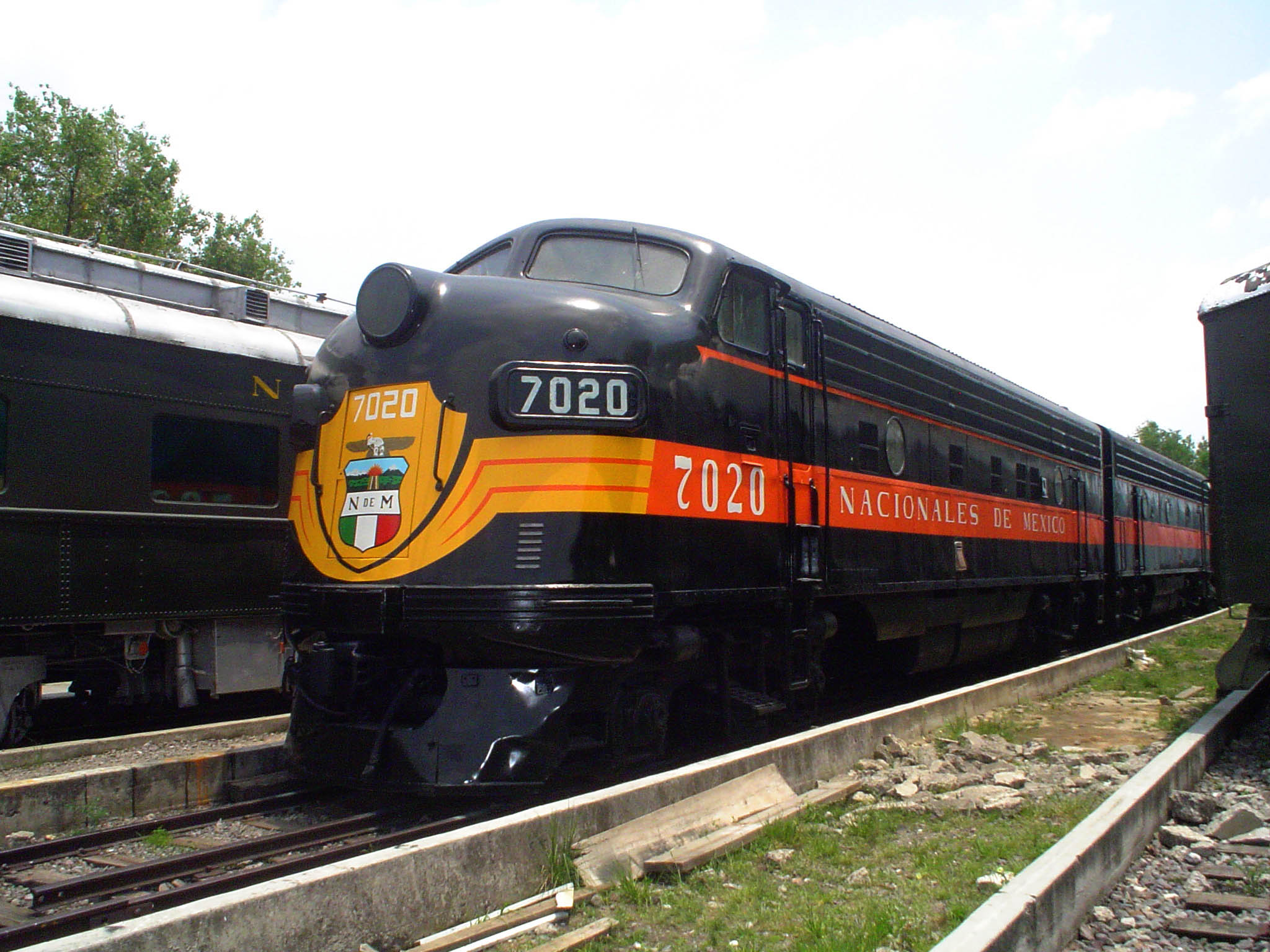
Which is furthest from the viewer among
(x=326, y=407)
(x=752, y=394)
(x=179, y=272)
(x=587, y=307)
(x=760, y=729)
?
(x=179, y=272)

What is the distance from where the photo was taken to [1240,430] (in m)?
8.20

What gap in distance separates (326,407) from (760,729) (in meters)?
3.93

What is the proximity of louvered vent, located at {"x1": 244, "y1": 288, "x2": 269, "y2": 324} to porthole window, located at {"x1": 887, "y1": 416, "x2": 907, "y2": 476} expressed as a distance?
19.0 ft

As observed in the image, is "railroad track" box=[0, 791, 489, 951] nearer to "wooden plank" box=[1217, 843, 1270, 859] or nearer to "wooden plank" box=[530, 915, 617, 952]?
"wooden plank" box=[530, 915, 617, 952]

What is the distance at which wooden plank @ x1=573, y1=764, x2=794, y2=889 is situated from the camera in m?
4.55

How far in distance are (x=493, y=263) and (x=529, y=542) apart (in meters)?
2.73

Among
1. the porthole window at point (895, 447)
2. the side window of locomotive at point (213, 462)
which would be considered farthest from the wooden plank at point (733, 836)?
the side window of locomotive at point (213, 462)

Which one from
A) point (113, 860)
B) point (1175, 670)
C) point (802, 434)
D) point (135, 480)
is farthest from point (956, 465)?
point (113, 860)

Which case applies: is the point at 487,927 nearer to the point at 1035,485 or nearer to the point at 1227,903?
the point at 1227,903

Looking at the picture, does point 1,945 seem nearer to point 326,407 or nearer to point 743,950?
point 743,950

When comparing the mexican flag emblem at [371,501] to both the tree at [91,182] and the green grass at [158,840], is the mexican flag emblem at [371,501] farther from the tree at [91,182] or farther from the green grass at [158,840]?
the tree at [91,182]

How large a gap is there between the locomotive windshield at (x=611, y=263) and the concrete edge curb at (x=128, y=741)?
3.51 metres

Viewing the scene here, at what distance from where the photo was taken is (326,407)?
6574 millimetres

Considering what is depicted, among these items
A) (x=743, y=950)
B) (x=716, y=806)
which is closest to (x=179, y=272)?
Result: (x=716, y=806)
